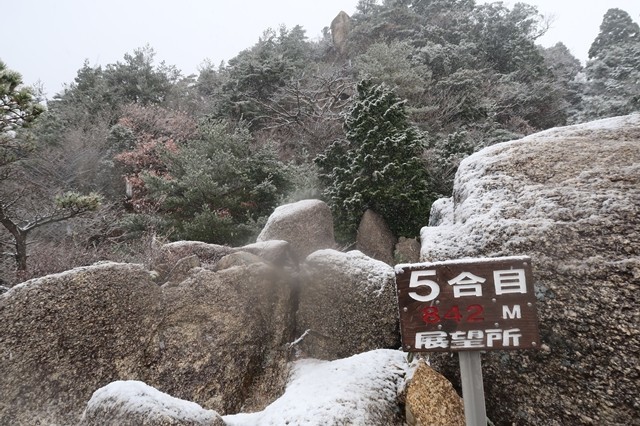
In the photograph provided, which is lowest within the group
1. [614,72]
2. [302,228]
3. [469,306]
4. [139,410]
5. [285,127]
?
[139,410]

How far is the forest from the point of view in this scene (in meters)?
9.05

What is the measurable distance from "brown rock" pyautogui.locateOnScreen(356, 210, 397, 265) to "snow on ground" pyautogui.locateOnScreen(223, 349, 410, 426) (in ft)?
17.8

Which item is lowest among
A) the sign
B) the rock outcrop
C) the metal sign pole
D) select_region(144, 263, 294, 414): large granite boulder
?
select_region(144, 263, 294, 414): large granite boulder

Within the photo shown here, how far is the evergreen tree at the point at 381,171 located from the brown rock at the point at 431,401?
6225mm

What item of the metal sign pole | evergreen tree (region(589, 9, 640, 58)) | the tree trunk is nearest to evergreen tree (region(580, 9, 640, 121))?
evergreen tree (region(589, 9, 640, 58))

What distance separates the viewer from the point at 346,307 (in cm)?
471

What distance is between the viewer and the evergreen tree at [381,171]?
902 centimetres

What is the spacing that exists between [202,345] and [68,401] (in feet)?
4.54

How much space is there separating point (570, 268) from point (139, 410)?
341 cm

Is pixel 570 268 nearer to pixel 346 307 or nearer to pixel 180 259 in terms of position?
pixel 346 307

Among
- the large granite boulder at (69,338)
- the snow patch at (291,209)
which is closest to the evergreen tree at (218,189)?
the snow patch at (291,209)

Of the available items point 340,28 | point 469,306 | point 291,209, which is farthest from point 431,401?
point 340,28

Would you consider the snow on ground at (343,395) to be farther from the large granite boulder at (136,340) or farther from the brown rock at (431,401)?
the large granite boulder at (136,340)

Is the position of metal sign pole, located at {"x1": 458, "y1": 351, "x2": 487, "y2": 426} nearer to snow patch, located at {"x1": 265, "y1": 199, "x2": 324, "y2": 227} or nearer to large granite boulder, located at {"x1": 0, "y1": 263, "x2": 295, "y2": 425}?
large granite boulder, located at {"x1": 0, "y1": 263, "x2": 295, "y2": 425}
